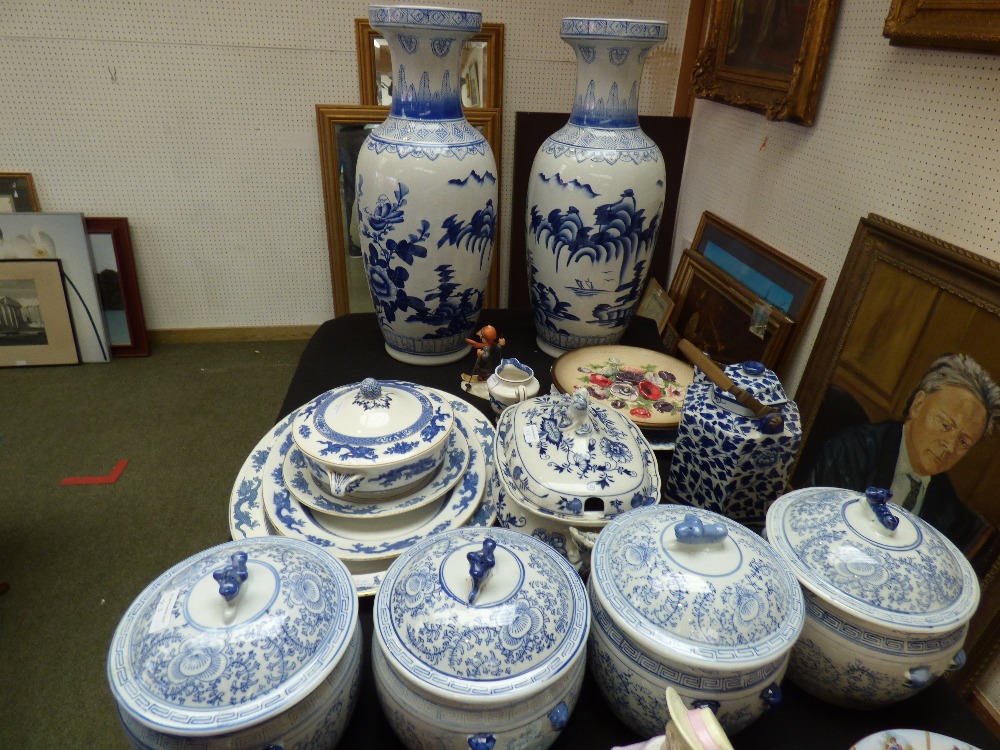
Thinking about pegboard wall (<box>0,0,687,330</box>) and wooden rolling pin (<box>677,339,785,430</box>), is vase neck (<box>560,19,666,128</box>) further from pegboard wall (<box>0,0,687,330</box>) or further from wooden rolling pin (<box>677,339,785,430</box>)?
pegboard wall (<box>0,0,687,330</box>)

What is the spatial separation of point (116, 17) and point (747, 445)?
2501 mm

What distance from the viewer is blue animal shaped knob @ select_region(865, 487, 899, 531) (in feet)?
2.81

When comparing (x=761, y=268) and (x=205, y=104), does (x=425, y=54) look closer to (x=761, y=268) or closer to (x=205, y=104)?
(x=761, y=268)

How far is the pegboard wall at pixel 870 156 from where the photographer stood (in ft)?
3.74

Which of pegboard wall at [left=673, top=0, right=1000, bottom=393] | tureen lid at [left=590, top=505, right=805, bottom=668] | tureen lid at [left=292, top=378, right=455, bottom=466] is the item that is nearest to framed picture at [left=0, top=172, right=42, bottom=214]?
tureen lid at [left=292, top=378, right=455, bottom=466]

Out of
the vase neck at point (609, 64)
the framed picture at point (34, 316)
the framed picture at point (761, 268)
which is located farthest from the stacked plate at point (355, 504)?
the framed picture at point (34, 316)

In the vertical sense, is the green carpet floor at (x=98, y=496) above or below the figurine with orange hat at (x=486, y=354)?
below

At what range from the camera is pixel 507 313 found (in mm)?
2080

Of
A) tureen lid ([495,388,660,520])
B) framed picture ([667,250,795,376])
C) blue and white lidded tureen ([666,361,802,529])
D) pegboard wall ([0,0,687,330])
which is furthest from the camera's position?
pegboard wall ([0,0,687,330])

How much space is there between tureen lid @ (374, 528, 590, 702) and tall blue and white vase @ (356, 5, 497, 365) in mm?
887

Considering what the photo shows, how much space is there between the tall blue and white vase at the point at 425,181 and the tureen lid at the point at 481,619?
2.91 feet

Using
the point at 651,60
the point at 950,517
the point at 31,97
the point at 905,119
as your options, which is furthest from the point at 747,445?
the point at 31,97

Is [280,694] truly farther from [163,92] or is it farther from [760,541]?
[163,92]

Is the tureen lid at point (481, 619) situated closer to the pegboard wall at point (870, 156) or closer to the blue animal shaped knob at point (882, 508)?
the blue animal shaped knob at point (882, 508)
